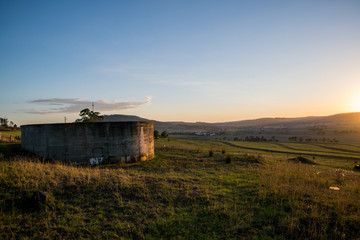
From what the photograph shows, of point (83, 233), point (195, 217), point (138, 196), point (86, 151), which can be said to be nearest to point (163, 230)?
point (195, 217)

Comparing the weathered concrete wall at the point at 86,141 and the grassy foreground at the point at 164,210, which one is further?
the weathered concrete wall at the point at 86,141

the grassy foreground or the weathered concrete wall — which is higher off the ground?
the weathered concrete wall

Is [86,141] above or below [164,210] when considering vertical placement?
above

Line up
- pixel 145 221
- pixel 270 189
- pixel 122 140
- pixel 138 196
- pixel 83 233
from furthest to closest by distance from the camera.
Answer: pixel 122 140, pixel 270 189, pixel 138 196, pixel 145 221, pixel 83 233

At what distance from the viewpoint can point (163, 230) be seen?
5.10 meters

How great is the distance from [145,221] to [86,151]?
37.0 feet

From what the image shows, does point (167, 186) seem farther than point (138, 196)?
Yes

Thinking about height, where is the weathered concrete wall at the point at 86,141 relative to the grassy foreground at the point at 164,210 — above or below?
above

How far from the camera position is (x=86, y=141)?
14.7 m

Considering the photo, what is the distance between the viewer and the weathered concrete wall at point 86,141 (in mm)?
14383

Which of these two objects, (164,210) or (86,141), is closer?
(164,210)

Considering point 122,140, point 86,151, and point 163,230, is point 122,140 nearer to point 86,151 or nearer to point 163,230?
point 86,151

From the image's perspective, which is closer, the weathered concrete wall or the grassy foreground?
the grassy foreground

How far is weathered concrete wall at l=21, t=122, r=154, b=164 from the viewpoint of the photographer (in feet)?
47.2
